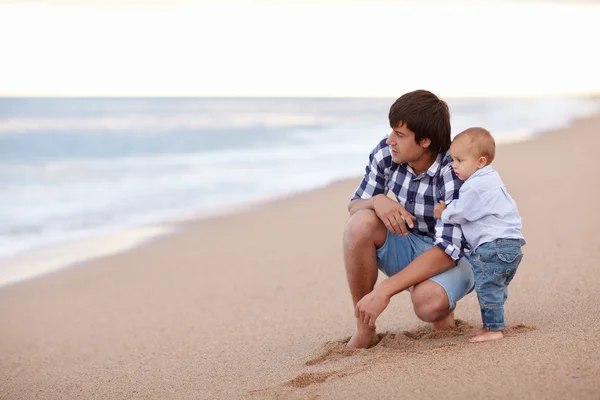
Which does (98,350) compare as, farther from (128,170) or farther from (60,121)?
(60,121)

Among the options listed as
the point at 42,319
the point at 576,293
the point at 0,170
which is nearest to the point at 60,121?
the point at 0,170

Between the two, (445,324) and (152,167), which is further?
(152,167)

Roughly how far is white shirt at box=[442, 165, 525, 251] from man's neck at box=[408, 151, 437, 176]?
0.31m

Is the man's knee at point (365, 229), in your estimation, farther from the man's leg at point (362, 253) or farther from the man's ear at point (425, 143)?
the man's ear at point (425, 143)

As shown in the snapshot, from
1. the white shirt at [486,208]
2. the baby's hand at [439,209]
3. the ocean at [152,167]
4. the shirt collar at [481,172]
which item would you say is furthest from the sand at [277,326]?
the ocean at [152,167]

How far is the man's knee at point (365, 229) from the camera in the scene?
11.3 feet

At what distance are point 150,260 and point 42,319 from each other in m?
1.49

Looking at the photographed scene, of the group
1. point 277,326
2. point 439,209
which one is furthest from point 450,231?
point 277,326

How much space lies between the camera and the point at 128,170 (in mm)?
13477

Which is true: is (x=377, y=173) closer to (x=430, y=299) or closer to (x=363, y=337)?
(x=430, y=299)

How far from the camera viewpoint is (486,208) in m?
3.05

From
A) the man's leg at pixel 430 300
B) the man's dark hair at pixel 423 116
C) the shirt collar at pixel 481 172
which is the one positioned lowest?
the man's leg at pixel 430 300

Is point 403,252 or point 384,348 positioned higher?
point 403,252

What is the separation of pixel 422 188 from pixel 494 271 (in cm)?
56
